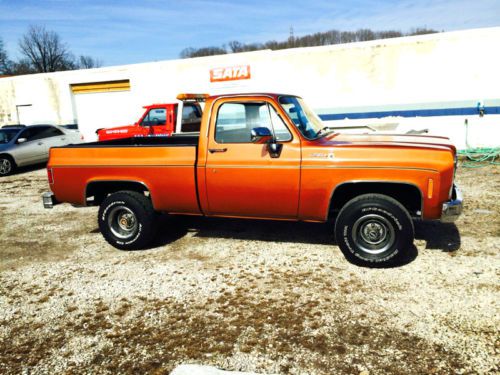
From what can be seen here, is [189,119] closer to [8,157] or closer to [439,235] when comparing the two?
[8,157]

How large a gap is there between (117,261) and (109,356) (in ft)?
6.73

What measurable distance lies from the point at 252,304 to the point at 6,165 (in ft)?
38.0

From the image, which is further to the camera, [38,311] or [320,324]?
[38,311]

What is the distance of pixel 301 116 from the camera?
489 centimetres

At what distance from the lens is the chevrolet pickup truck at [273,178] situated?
4160 millimetres

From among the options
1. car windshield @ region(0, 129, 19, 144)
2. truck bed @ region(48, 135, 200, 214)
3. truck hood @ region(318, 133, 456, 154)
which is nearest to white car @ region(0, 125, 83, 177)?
car windshield @ region(0, 129, 19, 144)

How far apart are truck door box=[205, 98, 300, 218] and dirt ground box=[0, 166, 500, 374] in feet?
2.21

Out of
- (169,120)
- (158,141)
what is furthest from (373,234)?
(169,120)

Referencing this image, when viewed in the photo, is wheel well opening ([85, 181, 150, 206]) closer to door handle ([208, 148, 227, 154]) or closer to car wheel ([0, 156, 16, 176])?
door handle ([208, 148, 227, 154])

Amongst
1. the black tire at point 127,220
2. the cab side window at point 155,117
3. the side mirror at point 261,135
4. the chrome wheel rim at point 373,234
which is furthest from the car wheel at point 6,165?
the chrome wheel rim at point 373,234

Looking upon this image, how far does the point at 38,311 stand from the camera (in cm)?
380

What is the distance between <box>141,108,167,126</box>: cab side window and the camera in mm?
11070

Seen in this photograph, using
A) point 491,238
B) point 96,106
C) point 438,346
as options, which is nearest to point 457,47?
point 491,238

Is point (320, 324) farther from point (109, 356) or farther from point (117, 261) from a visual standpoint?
point (117, 261)
